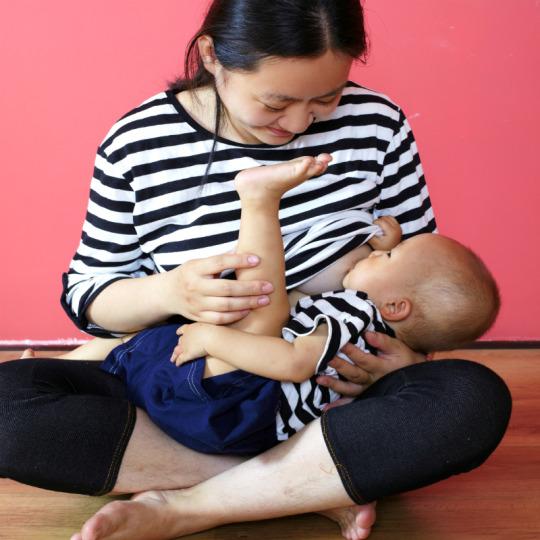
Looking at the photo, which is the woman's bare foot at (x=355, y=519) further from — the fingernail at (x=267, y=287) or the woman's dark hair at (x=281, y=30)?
the woman's dark hair at (x=281, y=30)

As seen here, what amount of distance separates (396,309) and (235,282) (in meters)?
0.27

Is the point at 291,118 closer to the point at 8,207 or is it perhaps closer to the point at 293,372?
the point at 293,372

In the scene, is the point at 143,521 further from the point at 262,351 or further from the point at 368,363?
the point at 368,363

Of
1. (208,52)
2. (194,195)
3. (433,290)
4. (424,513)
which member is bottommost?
(424,513)

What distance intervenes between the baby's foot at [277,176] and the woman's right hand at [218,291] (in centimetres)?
9

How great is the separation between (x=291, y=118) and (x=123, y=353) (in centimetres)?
48

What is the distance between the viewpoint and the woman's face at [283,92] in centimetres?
122

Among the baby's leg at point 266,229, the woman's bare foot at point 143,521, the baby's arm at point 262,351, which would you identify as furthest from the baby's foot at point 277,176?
the woman's bare foot at point 143,521

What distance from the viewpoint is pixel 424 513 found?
4.65 feet

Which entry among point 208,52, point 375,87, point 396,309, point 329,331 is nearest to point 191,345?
point 329,331

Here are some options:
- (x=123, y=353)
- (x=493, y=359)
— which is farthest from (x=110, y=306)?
(x=493, y=359)

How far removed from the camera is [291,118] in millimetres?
1285

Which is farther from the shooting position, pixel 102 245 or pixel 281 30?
pixel 102 245

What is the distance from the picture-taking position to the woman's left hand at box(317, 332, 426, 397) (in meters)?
1.34
